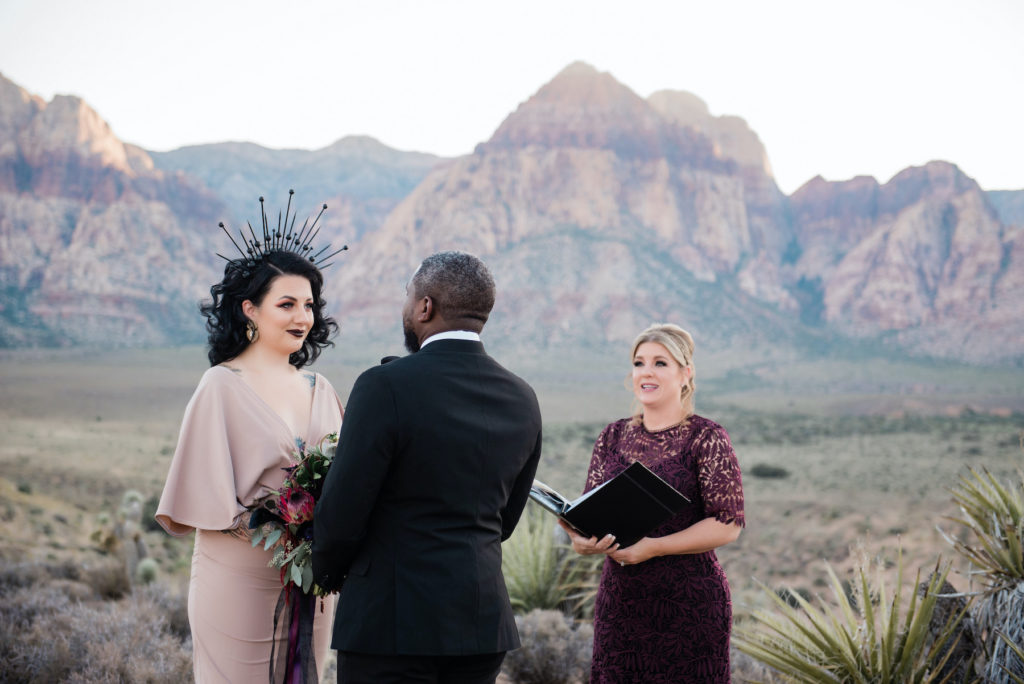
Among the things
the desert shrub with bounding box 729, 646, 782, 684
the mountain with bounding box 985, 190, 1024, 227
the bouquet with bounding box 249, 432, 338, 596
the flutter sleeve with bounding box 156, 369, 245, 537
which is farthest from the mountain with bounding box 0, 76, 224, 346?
the mountain with bounding box 985, 190, 1024, 227

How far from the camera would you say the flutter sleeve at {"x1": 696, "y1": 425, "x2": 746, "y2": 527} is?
291cm

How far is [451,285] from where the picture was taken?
7.09ft

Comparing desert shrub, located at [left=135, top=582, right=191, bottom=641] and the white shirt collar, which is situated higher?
the white shirt collar

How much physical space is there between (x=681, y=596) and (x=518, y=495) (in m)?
0.96

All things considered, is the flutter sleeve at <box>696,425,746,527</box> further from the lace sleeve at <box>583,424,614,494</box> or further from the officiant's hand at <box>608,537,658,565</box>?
the lace sleeve at <box>583,424,614,494</box>

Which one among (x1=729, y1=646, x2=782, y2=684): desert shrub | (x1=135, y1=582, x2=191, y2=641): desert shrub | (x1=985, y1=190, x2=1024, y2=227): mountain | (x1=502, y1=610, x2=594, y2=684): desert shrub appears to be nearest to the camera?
(x1=729, y1=646, x2=782, y2=684): desert shrub

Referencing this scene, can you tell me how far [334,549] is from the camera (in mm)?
Result: 2027

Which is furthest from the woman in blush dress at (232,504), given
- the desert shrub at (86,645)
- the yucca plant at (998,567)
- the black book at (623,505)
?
the yucca plant at (998,567)

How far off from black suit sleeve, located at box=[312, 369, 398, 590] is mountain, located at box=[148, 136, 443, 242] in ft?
435

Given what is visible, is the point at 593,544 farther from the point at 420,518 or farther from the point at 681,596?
the point at 420,518

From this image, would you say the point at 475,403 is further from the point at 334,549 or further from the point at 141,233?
the point at 141,233

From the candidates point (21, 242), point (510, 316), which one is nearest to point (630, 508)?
point (510, 316)

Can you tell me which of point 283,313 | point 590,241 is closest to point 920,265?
point 590,241

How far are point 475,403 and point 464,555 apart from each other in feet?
1.32
